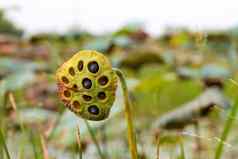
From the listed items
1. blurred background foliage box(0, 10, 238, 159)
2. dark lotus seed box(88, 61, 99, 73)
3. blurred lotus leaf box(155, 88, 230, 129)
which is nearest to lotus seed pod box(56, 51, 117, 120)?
dark lotus seed box(88, 61, 99, 73)

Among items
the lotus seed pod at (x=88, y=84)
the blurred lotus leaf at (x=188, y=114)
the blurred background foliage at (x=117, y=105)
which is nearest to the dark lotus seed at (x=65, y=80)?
the lotus seed pod at (x=88, y=84)

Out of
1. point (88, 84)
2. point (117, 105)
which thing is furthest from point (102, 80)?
point (117, 105)

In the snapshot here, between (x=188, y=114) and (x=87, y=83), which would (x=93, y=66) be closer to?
(x=87, y=83)

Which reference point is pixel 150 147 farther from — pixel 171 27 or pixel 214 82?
pixel 171 27

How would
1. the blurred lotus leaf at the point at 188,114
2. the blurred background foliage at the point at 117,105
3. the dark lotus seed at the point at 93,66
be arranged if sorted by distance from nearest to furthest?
the dark lotus seed at the point at 93,66 < the blurred background foliage at the point at 117,105 < the blurred lotus leaf at the point at 188,114

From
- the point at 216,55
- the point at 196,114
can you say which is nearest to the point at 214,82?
the point at 196,114

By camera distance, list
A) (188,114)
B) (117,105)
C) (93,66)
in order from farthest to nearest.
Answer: (188,114) < (117,105) < (93,66)

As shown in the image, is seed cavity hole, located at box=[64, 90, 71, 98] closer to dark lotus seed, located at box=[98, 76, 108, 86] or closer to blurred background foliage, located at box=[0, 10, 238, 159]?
dark lotus seed, located at box=[98, 76, 108, 86]

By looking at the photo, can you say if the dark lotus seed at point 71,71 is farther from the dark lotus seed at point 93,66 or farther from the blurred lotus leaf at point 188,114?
the blurred lotus leaf at point 188,114
